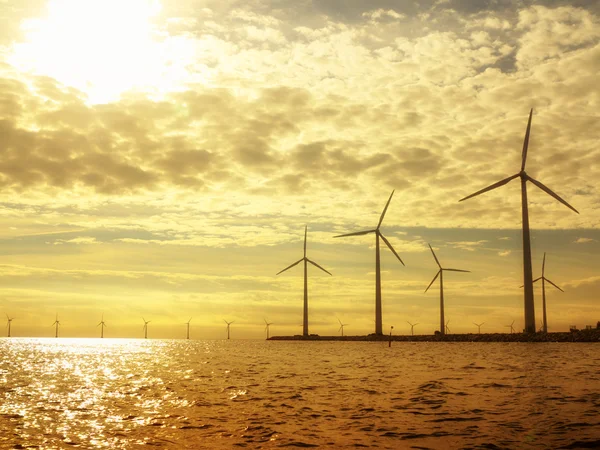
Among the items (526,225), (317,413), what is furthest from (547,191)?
(317,413)

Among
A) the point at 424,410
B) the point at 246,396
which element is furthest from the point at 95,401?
the point at 424,410

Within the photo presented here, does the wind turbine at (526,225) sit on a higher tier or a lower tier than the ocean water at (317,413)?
higher

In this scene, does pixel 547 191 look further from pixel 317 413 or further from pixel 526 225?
pixel 317 413

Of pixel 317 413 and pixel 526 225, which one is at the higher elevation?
pixel 526 225

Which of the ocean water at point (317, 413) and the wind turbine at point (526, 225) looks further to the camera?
the wind turbine at point (526, 225)

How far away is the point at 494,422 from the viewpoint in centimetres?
2575

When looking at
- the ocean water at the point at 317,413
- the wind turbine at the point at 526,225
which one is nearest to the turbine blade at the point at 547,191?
the wind turbine at the point at 526,225

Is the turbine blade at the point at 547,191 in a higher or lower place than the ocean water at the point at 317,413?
higher

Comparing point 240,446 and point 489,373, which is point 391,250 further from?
point 240,446

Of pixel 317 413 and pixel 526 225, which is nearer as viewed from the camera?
pixel 317 413

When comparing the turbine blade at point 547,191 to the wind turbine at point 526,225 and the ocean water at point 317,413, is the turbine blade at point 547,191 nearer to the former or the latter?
the wind turbine at point 526,225

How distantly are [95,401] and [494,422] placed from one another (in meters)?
24.6

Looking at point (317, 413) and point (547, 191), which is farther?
point (547, 191)

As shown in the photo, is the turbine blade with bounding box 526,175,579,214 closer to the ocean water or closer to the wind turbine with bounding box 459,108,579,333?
the wind turbine with bounding box 459,108,579,333
